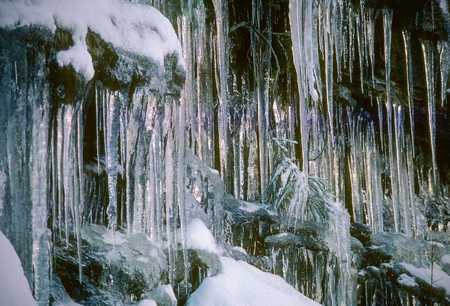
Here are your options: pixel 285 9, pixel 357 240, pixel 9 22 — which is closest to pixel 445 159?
pixel 357 240

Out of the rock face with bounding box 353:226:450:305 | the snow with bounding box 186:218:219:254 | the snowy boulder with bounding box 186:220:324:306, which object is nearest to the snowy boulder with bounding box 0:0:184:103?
the snow with bounding box 186:218:219:254

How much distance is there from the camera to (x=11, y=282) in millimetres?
1817

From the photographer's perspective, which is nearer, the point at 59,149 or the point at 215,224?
the point at 59,149

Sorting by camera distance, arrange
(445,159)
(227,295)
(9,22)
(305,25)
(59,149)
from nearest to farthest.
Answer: (9,22), (59,149), (227,295), (305,25), (445,159)

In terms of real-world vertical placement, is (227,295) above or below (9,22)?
below

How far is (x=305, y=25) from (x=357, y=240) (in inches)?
163

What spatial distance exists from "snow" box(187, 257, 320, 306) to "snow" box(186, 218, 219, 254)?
0.78 ft

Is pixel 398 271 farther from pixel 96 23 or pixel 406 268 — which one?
pixel 96 23

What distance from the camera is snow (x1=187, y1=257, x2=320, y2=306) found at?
3.78m

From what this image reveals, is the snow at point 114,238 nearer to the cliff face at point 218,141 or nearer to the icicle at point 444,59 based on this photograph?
the cliff face at point 218,141

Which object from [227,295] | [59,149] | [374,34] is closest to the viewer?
[59,149]

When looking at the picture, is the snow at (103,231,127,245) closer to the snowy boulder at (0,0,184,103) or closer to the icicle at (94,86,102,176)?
the icicle at (94,86,102,176)

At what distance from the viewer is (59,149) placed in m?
3.01

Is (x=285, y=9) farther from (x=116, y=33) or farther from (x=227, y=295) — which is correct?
(x=227, y=295)
